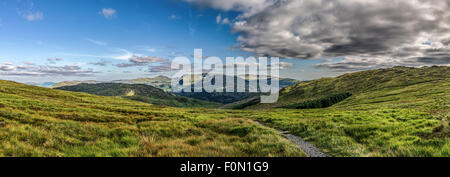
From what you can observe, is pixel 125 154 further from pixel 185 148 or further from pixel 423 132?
pixel 423 132

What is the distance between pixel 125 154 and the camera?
8570mm
